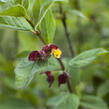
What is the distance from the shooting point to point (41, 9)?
68cm

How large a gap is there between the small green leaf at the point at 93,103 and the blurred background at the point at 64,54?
4.5 inches

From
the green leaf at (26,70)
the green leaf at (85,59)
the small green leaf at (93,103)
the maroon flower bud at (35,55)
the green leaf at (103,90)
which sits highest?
the maroon flower bud at (35,55)

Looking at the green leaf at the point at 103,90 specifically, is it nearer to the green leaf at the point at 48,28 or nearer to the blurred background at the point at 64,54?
the blurred background at the point at 64,54

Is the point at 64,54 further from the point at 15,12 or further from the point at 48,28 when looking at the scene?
the point at 15,12

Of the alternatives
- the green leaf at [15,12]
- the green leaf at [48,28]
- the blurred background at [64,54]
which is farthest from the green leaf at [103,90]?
the green leaf at [15,12]

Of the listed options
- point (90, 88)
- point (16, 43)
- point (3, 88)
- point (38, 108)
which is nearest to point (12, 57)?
point (16, 43)

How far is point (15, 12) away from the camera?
1.95ft

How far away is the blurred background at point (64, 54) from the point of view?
1.22 m

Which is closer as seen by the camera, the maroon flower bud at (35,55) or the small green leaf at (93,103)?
the maroon flower bud at (35,55)

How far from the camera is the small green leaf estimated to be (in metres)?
0.97

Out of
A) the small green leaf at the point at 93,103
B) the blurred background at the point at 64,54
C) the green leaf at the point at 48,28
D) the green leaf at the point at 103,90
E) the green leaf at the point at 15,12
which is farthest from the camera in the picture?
the blurred background at the point at 64,54

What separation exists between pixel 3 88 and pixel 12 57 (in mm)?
244

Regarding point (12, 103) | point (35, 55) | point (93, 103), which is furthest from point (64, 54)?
point (35, 55)

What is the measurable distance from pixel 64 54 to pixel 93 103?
90 centimetres
